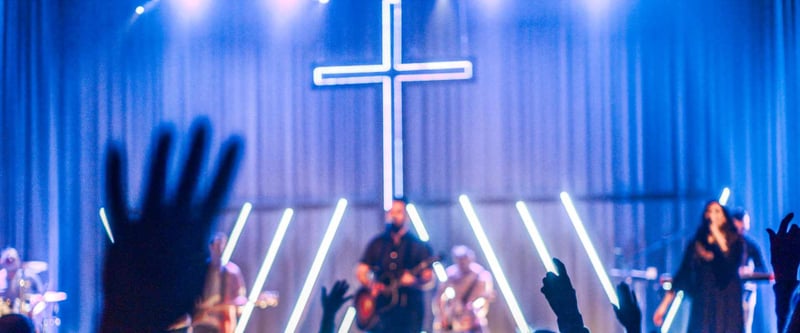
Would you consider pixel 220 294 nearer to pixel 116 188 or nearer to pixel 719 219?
pixel 719 219

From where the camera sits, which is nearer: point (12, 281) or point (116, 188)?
point (116, 188)

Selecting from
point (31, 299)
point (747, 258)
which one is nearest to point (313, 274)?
point (31, 299)

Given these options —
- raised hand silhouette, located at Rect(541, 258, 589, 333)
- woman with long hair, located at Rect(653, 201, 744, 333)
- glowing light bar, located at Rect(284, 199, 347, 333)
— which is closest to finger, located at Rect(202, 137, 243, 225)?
raised hand silhouette, located at Rect(541, 258, 589, 333)

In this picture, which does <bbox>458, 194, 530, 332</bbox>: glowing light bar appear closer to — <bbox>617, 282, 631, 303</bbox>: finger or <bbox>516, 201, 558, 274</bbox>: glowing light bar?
<bbox>516, 201, 558, 274</bbox>: glowing light bar

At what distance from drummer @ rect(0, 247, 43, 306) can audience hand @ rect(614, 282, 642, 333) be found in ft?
22.5

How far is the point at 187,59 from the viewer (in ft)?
28.7

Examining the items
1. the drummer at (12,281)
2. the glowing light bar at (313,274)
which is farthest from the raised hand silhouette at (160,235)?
the glowing light bar at (313,274)

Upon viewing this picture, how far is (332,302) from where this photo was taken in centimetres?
178

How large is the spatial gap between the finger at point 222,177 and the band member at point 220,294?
5661mm

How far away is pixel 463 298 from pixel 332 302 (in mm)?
5590

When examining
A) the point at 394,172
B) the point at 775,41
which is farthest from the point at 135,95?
the point at 775,41

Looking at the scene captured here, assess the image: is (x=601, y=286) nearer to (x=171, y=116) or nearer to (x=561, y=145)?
(x=561, y=145)

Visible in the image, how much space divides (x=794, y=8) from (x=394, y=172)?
144 inches

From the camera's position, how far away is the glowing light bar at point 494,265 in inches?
313
